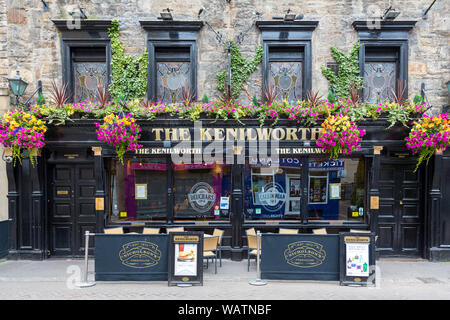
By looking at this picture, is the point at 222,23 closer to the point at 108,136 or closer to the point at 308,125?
the point at 308,125

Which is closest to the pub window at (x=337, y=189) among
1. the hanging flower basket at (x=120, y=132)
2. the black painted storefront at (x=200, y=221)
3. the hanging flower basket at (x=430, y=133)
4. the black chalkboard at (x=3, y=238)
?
the black painted storefront at (x=200, y=221)

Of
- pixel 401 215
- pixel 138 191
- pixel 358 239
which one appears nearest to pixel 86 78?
pixel 138 191

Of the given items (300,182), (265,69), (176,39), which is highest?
(176,39)

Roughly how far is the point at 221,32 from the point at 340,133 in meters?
4.69

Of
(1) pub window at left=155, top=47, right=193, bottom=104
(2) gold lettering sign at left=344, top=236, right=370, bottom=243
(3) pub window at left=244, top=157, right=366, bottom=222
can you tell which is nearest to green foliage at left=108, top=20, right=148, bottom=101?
(1) pub window at left=155, top=47, right=193, bottom=104

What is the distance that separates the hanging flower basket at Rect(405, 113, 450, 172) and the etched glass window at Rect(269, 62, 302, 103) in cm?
335

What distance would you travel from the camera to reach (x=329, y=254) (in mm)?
6754

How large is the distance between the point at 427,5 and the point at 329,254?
27.3ft

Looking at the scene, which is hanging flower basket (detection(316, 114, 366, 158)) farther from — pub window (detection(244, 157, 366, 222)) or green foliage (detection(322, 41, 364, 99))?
green foliage (detection(322, 41, 364, 99))

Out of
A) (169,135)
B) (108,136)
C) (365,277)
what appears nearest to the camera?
(365,277)

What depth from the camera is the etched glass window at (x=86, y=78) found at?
31.0ft

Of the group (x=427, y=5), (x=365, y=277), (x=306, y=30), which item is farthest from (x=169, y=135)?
(x=427, y=5)

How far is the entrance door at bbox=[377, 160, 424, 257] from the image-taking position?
9188mm

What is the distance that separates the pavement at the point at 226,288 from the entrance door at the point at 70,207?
1.17 metres
